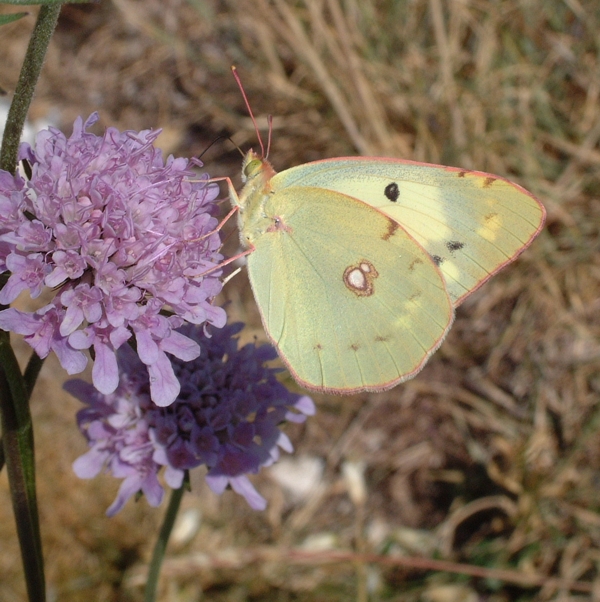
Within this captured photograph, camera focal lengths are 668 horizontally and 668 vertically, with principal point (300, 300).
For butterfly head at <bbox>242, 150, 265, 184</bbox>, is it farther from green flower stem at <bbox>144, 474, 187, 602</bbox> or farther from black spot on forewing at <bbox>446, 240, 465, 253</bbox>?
green flower stem at <bbox>144, 474, 187, 602</bbox>

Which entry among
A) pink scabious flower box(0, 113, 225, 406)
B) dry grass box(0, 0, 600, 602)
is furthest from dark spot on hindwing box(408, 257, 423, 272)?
dry grass box(0, 0, 600, 602)

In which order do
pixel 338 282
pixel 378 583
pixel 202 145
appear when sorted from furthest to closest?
1. pixel 202 145
2. pixel 378 583
3. pixel 338 282

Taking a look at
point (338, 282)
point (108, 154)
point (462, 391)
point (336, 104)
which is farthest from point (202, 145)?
point (108, 154)

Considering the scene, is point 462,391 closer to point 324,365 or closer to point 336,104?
point 336,104

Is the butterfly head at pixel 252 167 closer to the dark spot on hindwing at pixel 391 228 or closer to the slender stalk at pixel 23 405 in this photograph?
the dark spot on hindwing at pixel 391 228

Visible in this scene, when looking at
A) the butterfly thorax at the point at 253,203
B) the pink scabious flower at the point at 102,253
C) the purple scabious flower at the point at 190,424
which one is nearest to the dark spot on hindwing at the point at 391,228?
the butterfly thorax at the point at 253,203

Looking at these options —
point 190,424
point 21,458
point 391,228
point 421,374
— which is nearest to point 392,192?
point 391,228

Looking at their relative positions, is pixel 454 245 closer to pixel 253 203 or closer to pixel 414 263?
pixel 414 263
